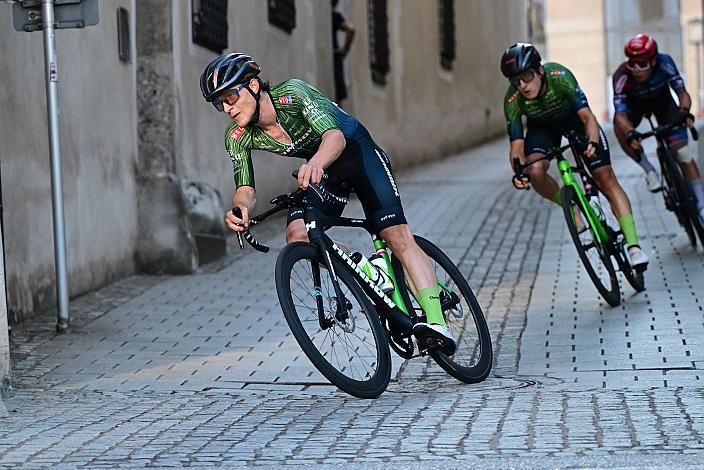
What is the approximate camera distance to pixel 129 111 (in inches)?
473

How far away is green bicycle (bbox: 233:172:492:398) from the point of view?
21.3ft

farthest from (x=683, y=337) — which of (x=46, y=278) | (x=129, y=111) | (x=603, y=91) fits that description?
(x=603, y=91)


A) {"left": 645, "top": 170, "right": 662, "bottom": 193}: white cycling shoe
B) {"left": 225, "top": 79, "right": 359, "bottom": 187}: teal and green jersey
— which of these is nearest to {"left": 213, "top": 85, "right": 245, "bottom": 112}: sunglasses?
{"left": 225, "top": 79, "right": 359, "bottom": 187}: teal and green jersey

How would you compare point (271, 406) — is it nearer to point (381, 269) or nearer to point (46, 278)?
point (381, 269)

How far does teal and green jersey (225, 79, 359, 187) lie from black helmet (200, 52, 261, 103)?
0.18 m

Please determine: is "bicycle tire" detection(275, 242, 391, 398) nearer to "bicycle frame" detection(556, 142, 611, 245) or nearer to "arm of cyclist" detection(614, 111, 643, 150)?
"bicycle frame" detection(556, 142, 611, 245)

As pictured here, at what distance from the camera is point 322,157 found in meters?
6.58

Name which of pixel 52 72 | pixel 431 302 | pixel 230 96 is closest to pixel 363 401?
pixel 431 302

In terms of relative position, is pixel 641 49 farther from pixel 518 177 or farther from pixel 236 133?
pixel 236 133

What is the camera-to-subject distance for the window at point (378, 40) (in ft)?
68.8

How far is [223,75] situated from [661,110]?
5632mm

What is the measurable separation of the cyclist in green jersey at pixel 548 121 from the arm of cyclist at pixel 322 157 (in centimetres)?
278

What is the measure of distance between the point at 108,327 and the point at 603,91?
4376 centimetres

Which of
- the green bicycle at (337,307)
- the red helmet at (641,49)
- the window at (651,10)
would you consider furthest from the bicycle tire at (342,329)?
the window at (651,10)
